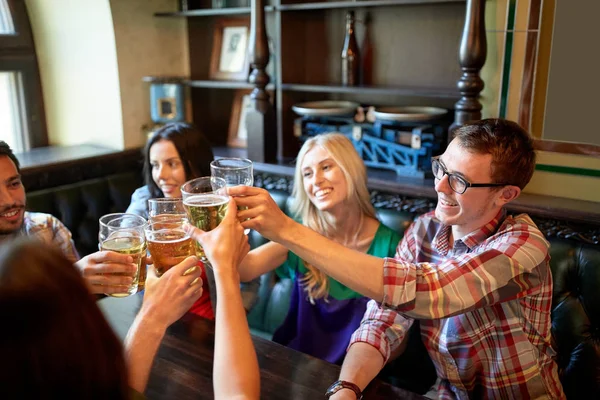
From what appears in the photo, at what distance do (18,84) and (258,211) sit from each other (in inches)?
97.5

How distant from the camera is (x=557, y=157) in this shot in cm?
219

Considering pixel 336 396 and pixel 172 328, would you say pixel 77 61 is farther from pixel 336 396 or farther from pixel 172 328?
pixel 336 396

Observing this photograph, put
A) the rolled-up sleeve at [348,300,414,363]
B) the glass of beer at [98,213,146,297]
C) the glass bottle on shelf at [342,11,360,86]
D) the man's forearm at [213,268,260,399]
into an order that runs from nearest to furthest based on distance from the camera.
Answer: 1. the man's forearm at [213,268,260,399]
2. the glass of beer at [98,213,146,297]
3. the rolled-up sleeve at [348,300,414,363]
4. the glass bottle on shelf at [342,11,360,86]

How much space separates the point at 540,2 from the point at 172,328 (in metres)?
1.80

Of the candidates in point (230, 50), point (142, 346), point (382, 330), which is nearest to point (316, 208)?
point (382, 330)

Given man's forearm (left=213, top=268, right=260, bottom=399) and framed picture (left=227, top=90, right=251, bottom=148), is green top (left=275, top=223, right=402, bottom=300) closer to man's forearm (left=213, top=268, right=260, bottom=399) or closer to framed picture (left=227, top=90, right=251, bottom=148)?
man's forearm (left=213, top=268, right=260, bottom=399)

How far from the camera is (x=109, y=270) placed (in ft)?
4.05

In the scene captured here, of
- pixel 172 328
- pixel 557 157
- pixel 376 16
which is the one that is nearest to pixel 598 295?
pixel 557 157

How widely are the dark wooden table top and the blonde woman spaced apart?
0.36 m

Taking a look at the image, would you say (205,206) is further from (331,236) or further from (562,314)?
(562,314)

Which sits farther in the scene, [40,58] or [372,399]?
[40,58]

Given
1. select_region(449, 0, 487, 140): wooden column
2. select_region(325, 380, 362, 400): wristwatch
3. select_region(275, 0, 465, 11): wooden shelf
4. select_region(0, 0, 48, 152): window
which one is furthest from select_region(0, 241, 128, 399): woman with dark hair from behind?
select_region(0, 0, 48, 152): window

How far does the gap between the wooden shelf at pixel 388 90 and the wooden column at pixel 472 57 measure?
14 cm

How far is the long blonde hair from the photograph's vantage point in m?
1.90
